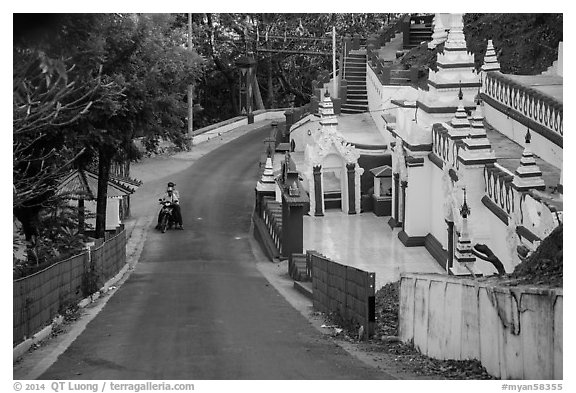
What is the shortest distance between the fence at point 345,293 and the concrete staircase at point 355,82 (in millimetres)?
23294

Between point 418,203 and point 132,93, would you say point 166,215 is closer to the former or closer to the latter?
point 132,93

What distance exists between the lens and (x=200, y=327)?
20219 millimetres

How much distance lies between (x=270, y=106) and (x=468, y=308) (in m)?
49.2

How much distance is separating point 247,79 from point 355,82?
11.3 m

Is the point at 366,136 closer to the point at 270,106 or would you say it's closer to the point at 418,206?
the point at 418,206

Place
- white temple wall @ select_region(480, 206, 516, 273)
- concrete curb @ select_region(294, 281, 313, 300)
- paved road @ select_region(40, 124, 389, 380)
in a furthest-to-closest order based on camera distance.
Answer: concrete curb @ select_region(294, 281, 313, 300)
white temple wall @ select_region(480, 206, 516, 273)
paved road @ select_region(40, 124, 389, 380)

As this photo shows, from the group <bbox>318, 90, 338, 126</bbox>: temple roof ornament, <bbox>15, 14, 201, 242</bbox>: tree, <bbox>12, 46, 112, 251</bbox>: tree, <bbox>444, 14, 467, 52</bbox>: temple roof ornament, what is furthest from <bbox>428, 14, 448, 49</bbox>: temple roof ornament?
<bbox>12, 46, 112, 251</bbox>: tree

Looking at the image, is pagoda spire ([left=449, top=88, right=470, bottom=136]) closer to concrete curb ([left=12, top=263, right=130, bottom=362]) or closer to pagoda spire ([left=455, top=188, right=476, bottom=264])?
pagoda spire ([left=455, top=188, right=476, bottom=264])

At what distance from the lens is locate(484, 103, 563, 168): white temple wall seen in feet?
86.8

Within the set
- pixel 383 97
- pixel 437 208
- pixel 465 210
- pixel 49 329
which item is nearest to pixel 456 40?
pixel 437 208

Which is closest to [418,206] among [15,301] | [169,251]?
[169,251]

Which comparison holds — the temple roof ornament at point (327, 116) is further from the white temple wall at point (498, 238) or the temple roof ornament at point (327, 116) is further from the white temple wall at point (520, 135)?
the white temple wall at point (498, 238)

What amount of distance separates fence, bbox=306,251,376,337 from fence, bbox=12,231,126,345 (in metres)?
4.42

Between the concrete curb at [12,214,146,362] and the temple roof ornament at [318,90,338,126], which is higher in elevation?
the temple roof ornament at [318,90,338,126]
